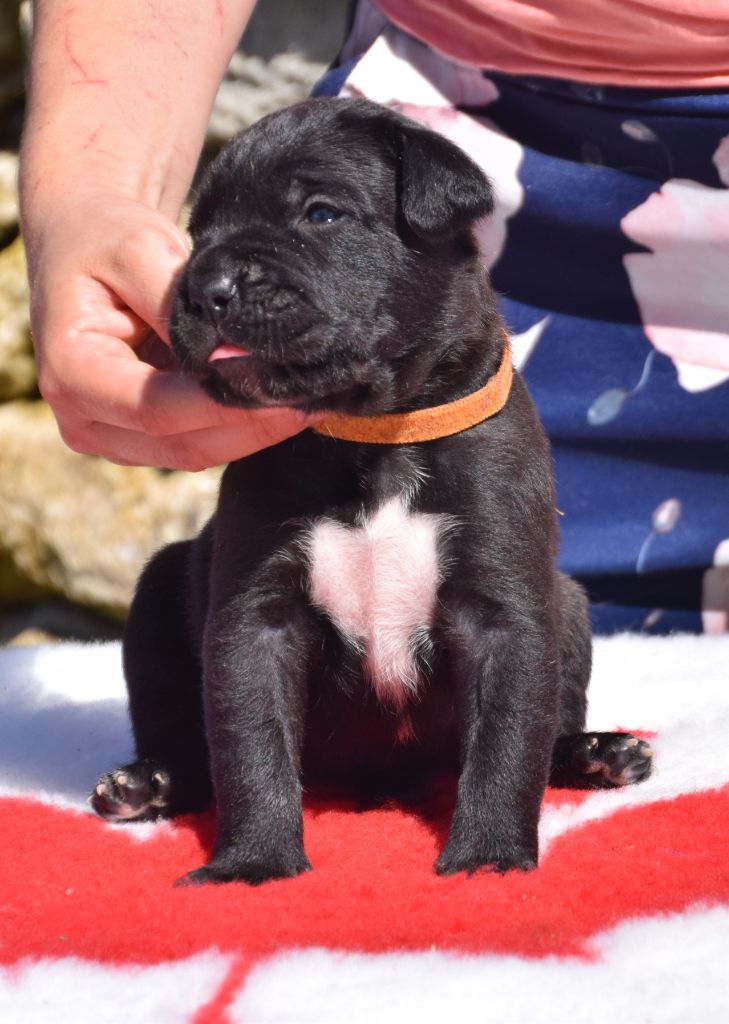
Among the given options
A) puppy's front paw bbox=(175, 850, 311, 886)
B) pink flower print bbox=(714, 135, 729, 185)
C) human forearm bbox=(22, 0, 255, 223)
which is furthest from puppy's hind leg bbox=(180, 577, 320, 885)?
pink flower print bbox=(714, 135, 729, 185)

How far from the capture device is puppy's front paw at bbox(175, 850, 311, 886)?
1.91 metres

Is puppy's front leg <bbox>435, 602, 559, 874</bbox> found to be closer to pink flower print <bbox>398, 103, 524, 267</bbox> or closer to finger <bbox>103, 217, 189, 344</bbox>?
finger <bbox>103, 217, 189, 344</bbox>

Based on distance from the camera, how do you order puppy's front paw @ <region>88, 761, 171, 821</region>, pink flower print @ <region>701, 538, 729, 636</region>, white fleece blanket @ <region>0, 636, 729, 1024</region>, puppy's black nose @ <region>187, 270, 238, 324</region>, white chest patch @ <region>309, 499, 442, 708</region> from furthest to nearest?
1. pink flower print @ <region>701, 538, 729, 636</region>
2. puppy's front paw @ <region>88, 761, 171, 821</region>
3. white chest patch @ <region>309, 499, 442, 708</region>
4. puppy's black nose @ <region>187, 270, 238, 324</region>
5. white fleece blanket @ <region>0, 636, 729, 1024</region>

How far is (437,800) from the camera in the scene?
7.54 ft

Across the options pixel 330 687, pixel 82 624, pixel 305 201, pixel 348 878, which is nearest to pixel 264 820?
pixel 348 878

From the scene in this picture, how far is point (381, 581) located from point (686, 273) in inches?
63.8

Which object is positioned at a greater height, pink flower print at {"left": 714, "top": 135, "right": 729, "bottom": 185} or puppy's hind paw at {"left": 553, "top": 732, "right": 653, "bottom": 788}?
pink flower print at {"left": 714, "top": 135, "right": 729, "bottom": 185}

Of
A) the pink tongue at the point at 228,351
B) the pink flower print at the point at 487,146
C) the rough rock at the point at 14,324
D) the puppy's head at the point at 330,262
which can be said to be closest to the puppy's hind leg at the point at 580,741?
the puppy's head at the point at 330,262

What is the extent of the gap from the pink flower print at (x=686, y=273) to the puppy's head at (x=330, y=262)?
1.30 meters

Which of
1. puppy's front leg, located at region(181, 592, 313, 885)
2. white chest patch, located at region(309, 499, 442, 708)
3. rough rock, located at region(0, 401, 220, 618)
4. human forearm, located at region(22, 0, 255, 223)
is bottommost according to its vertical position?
rough rock, located at region(0, 401, 220, 618)

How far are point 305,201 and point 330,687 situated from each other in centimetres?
81

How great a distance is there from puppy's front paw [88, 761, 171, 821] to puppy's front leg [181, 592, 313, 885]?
0.97ft

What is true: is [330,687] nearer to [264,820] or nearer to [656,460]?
[264,820]

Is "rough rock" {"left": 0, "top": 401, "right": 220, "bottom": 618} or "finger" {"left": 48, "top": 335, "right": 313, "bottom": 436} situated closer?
"finger" {"left": 48, "top": 335, "right": 313, "bottom": 436}
